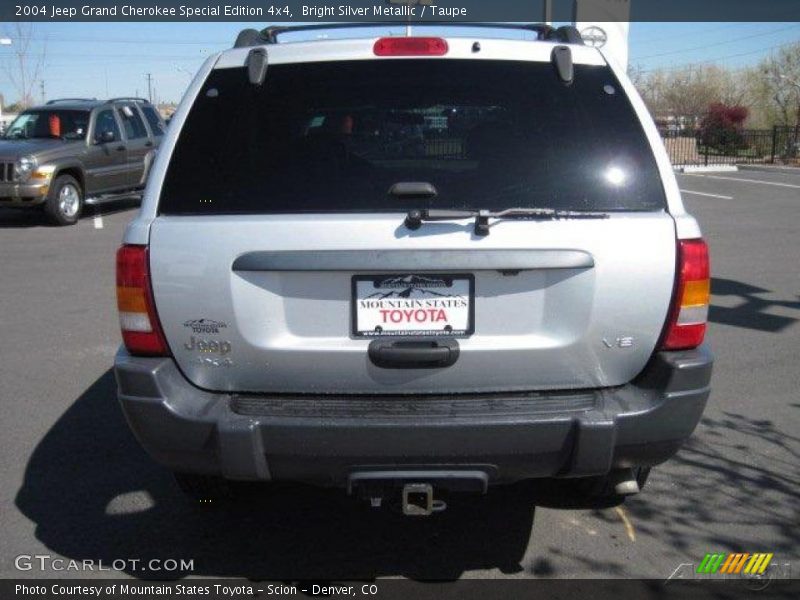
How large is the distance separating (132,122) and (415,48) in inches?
552

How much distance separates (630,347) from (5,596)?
2.56 meters

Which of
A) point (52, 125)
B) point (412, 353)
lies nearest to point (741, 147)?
point (52, 125)

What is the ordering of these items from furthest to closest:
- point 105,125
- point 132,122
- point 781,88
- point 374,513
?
point 781,88 → point 132,122 → point 105,125 → point 374,513

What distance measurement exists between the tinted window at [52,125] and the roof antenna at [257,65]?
→ 1254 cm

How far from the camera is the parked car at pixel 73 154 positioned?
44.9 ft

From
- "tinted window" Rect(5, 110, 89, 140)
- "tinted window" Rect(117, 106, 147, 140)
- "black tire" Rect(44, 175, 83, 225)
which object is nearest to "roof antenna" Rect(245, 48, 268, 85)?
"black tire" Rect(44, 175, 83, 225)

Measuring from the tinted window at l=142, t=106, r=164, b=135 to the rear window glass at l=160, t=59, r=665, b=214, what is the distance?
46.9ft

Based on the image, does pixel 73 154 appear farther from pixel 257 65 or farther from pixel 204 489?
pixel 257 65

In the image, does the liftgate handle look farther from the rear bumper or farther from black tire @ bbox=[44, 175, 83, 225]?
black tire @ bbox=[44, 175, 83, 225]

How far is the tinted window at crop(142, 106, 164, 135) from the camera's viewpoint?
1681 cm

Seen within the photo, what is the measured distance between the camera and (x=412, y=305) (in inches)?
118

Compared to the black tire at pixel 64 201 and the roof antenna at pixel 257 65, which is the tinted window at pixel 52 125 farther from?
the roof antenna at pixel 257 65

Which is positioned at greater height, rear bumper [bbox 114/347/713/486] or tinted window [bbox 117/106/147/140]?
tinted window [bbox 117/106/147/140]

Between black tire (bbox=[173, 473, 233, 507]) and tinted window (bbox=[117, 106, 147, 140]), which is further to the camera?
tinted window (bbox=[117, 106, 147, 140])
